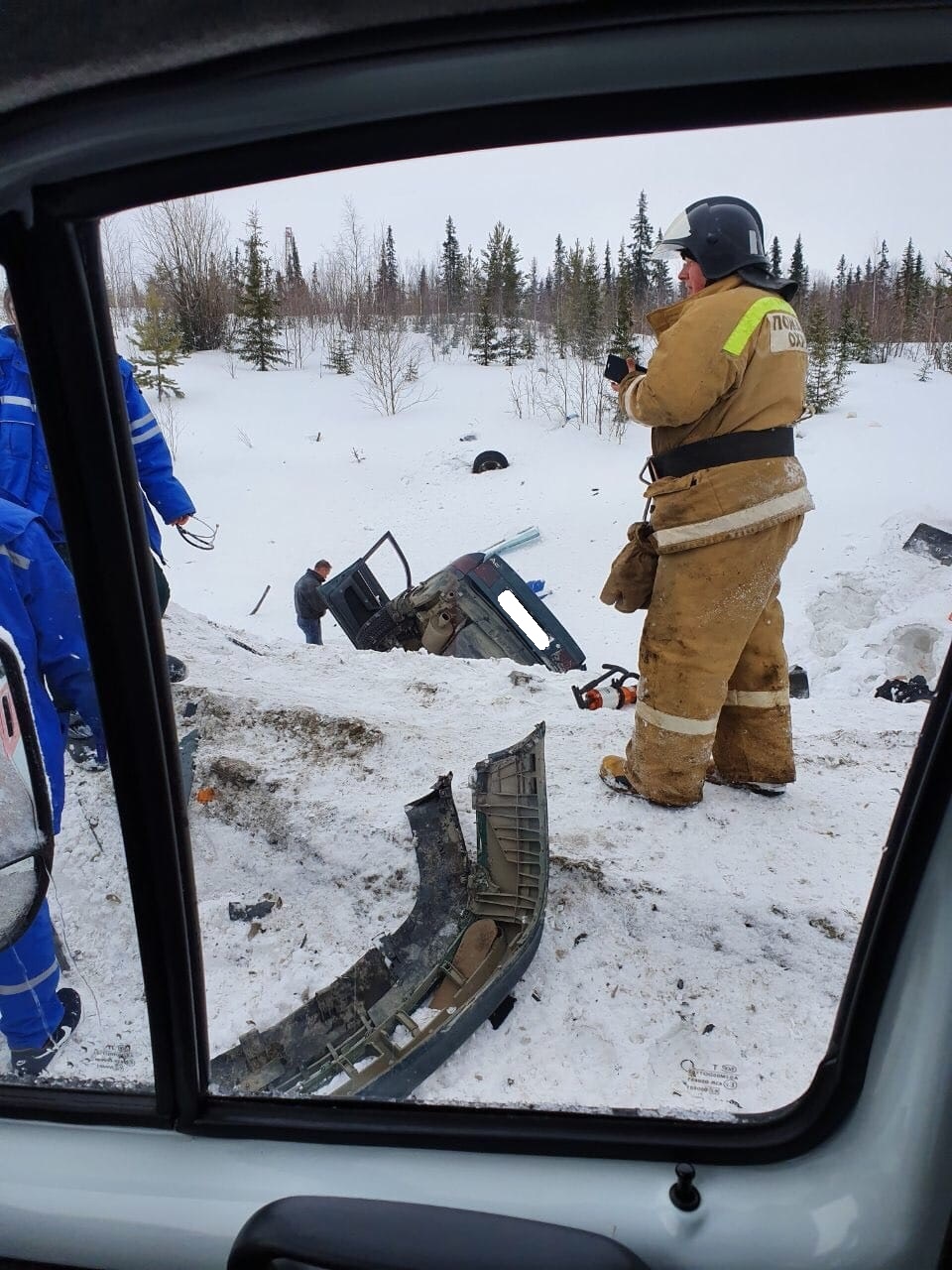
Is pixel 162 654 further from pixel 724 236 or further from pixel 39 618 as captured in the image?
pixel 724 236

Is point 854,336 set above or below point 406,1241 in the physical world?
above

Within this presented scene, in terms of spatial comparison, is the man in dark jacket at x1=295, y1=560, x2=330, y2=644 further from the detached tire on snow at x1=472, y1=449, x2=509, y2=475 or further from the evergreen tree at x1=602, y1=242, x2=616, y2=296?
the evergreen tree at x1=602, y1=242, x2=616, y2=296

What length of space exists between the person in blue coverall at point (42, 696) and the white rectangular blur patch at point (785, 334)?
209 cm

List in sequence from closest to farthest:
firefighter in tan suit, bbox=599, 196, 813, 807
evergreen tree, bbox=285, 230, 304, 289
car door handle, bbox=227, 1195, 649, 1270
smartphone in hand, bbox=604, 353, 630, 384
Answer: car door handle, bbox=227, 1195, 649, 1270
evergreen tree, bbox=285, 230, 304, 289
firefighter in tan suit, bbox=599, 196, 813, 807
smartphone in hand, bbox=604, 353, 630, 384

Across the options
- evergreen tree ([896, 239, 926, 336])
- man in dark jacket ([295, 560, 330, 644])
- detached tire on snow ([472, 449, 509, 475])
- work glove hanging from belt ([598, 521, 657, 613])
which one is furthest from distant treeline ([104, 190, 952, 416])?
detached tire on snow ([472, 449, 509, 475])

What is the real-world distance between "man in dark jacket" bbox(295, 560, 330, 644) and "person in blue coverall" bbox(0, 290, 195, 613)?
2030 mm

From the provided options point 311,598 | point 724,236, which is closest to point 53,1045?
point 724,236

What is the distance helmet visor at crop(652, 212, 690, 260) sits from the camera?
8.18 feet

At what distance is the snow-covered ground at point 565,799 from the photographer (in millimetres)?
1646

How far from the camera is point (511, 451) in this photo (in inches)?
284

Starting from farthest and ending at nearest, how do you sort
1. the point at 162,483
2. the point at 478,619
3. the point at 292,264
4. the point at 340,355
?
the point at 478,619, the point at 340,355, the point at 162,483, the point at 292,264

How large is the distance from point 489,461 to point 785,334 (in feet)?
17.3

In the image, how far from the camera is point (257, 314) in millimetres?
3197

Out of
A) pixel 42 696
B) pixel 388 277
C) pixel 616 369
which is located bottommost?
pixel 42 696
